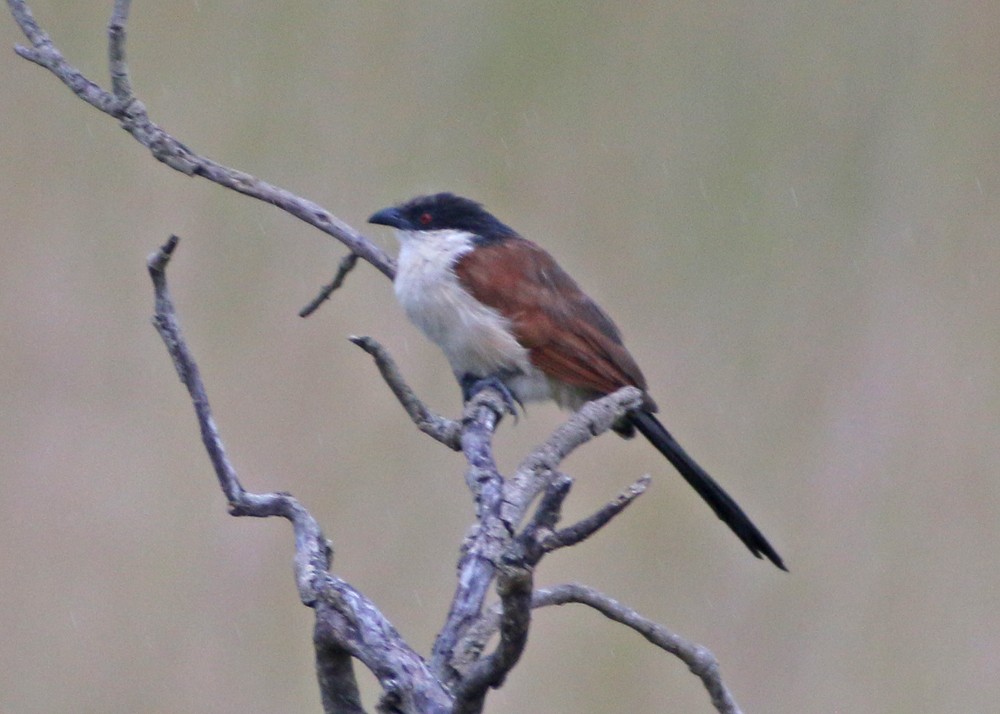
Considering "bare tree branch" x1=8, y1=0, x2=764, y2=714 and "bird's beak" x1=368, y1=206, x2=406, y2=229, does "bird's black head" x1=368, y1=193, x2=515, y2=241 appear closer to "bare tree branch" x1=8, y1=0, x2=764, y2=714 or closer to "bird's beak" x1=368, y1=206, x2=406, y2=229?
"bird's beak" x1=368, y1=206, x2=406, y2=229

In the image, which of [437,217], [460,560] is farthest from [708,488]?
[460,560]

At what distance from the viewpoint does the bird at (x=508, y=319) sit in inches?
58.9

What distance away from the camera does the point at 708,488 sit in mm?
1499

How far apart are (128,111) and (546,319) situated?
64 centimetres

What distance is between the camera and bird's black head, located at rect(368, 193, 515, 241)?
1.57 metres

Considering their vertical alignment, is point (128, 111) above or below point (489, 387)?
above

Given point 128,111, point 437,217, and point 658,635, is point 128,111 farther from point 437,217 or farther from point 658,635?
point 658,635

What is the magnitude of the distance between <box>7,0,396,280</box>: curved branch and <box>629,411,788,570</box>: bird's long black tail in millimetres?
550

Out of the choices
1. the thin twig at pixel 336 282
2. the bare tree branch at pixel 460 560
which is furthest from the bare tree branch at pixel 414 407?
the thin twig at pixel 336 282

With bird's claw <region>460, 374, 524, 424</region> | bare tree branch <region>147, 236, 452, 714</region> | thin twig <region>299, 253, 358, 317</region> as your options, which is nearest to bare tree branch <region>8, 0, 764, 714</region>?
bare tree branch <region>147, 236, 452, 714</region>

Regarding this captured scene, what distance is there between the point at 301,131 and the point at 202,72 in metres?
0.23

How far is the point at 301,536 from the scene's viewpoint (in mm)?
841

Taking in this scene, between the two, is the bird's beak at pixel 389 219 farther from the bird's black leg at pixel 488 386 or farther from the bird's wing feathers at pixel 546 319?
the bird's black leg at pixel 488 386

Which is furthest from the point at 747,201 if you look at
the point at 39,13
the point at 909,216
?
the point at 39,13
